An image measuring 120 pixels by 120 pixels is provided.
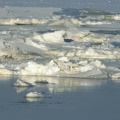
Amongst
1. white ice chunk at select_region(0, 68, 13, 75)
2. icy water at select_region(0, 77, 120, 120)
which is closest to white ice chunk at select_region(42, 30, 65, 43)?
white ice chunk at select_region(0, 68, 13, 75)

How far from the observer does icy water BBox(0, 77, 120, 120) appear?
16.3 metres

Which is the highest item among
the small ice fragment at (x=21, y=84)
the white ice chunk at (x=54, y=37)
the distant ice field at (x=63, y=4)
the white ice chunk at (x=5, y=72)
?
the small ice fragment at (x=21, y=84)

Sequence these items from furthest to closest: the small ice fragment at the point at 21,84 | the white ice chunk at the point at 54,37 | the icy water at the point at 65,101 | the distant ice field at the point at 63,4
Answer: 1. the distant ice field at the point at 63,4
2. the white ice chunk at the point at 54,37
3. the small ice fragment at the point at 21,84
4. the icy water at the point at 65,101

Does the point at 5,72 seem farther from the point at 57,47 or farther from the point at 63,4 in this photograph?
the point at 63,4

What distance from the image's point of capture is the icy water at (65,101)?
16.3 m

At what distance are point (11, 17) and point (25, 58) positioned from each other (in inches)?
462

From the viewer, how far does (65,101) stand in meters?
17.8

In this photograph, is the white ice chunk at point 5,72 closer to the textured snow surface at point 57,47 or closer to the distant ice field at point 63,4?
the textured snow surface at point 57,47

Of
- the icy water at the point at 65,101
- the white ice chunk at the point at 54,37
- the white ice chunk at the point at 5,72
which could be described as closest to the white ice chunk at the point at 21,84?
the icy water at the point at 65,101

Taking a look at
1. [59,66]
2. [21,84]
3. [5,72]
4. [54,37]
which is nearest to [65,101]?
[21,84]

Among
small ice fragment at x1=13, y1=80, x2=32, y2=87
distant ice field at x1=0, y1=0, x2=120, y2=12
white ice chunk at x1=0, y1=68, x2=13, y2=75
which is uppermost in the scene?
small ice fragment at x1=13, y1=80, x2=32, y2=87

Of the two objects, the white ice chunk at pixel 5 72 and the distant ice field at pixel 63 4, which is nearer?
the white ice chunk at pixel 5 72

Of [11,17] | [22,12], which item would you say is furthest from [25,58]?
[22,12]

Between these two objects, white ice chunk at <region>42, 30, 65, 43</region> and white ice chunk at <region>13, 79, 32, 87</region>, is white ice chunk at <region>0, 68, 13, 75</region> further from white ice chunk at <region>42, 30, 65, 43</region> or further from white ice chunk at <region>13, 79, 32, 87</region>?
white ice chunk at <region>42, 30, 65, 43</region>
